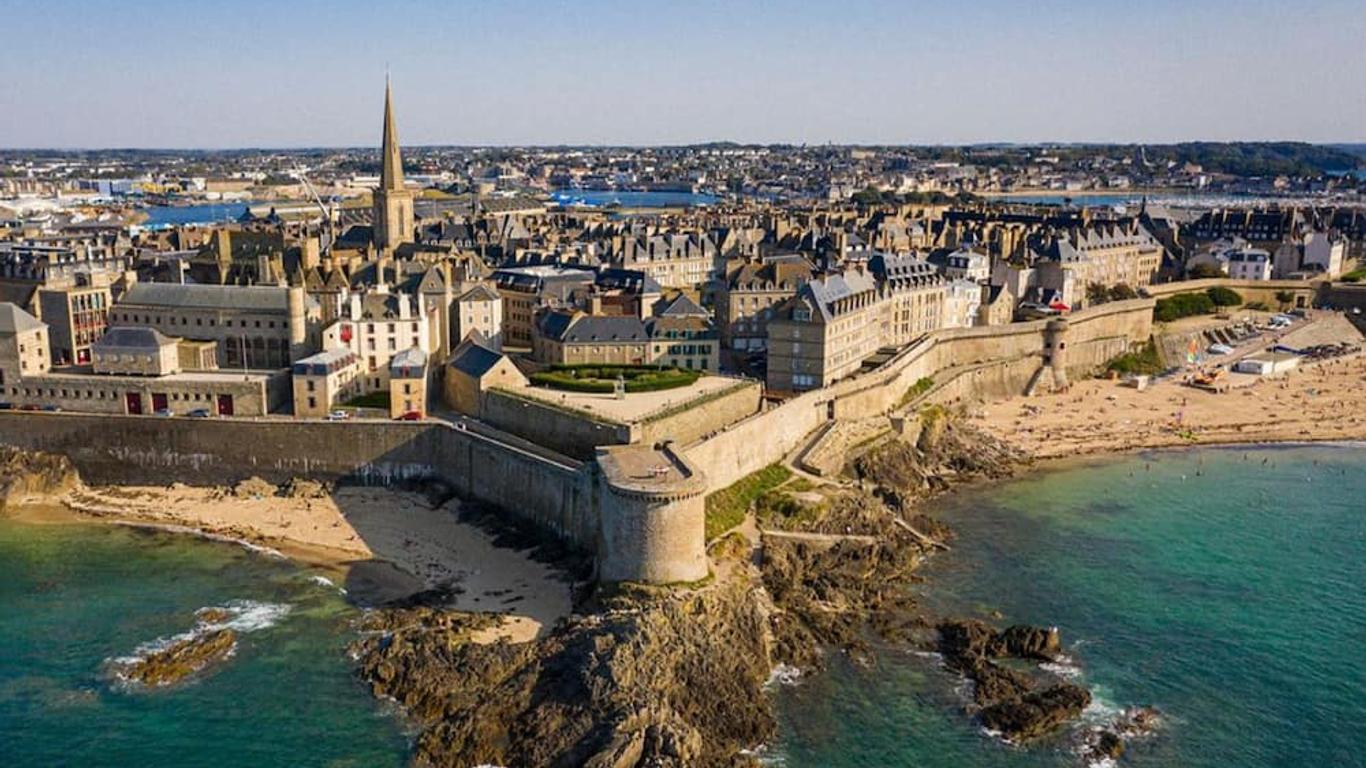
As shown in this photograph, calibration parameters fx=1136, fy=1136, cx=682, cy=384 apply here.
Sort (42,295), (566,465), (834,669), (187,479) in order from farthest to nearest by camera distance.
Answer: (42,295), (187,479), (566,465), (834,669)

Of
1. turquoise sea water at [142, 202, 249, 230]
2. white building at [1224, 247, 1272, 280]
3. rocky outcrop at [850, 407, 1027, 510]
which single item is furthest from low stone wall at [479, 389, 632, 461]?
turquoise sea water at [142, 202, 249, 230]

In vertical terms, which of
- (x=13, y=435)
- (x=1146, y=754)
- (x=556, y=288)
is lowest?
(x=1146, y=754)

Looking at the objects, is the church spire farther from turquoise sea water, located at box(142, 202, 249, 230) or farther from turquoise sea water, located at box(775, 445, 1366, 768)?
turquoise sea water, located at box(142, 202, 249, 230)

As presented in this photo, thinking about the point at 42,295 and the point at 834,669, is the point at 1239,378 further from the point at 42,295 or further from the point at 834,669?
the point at 42,295

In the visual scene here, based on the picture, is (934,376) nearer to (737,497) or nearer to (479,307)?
(737,497)

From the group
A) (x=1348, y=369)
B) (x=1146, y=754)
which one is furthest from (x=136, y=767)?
(x=1348, y=369)

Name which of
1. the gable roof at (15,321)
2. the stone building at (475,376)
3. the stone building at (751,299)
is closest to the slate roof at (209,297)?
the gable roof at (15,321)
